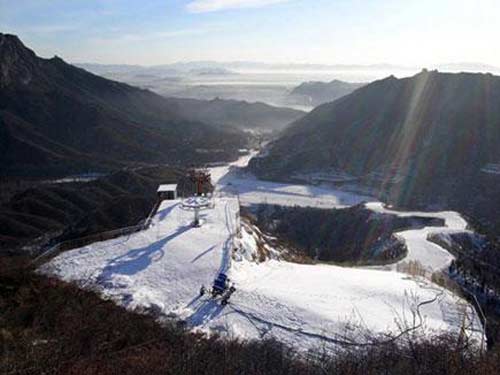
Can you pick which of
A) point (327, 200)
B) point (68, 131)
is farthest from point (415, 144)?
point (68, 131)

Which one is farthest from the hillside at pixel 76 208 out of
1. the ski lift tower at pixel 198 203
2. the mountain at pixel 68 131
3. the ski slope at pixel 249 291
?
the mountain at pixel 68 131

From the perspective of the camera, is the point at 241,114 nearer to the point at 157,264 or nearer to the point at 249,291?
the point at 157,264

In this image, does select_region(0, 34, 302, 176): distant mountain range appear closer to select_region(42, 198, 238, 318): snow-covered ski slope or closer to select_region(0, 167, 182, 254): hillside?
select_region(0, 167, 182, 254): hillside

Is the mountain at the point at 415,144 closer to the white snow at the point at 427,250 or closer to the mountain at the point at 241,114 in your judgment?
the white snow at the point at 427,250

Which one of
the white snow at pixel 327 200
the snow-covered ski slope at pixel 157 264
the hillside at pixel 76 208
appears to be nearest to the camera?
the snow-covered ski slope at pixel 157 264

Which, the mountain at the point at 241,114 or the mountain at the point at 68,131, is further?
the mountain at the point at 241,114

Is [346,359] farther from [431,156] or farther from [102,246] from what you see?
[431,156]

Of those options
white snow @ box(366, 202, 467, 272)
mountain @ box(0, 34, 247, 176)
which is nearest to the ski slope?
white snow @ box(366, 202, 467, 272)
